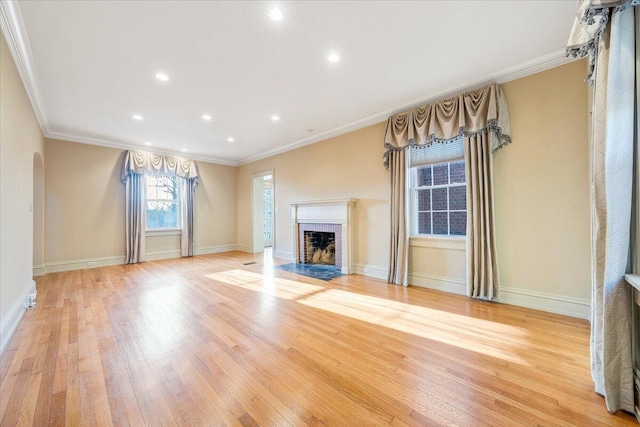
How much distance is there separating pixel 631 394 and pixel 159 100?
524 cm

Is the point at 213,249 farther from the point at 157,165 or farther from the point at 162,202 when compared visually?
the point at 157,165

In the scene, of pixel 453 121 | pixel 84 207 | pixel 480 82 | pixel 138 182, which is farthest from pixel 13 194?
pixel 480 82

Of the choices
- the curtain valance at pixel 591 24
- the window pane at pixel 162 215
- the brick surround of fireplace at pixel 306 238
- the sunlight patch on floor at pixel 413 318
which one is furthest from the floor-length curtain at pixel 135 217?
the curtain valance at pixel 591 24

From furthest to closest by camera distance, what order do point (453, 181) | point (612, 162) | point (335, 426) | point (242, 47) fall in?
1. point (453, 181)
2. point (242, 47)
3. point (612, 162)
4. point (335, 426)

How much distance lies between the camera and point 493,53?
8.59 ft

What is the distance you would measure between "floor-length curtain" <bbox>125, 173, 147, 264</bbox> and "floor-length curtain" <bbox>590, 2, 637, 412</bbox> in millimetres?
7239

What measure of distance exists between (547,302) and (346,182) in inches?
128

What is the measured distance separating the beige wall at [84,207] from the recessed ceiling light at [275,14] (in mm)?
5451

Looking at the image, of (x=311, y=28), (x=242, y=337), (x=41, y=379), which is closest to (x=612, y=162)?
(x=311, y=28)

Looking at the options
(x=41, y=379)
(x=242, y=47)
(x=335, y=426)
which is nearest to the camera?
(x=335, y=426)

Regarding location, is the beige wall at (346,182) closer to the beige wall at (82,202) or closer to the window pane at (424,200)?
the window pane at (424,200)

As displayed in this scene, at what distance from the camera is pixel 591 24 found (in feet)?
4.83

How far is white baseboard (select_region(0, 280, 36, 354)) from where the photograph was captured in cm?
211

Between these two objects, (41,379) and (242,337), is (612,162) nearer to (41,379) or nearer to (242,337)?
(242,337)
